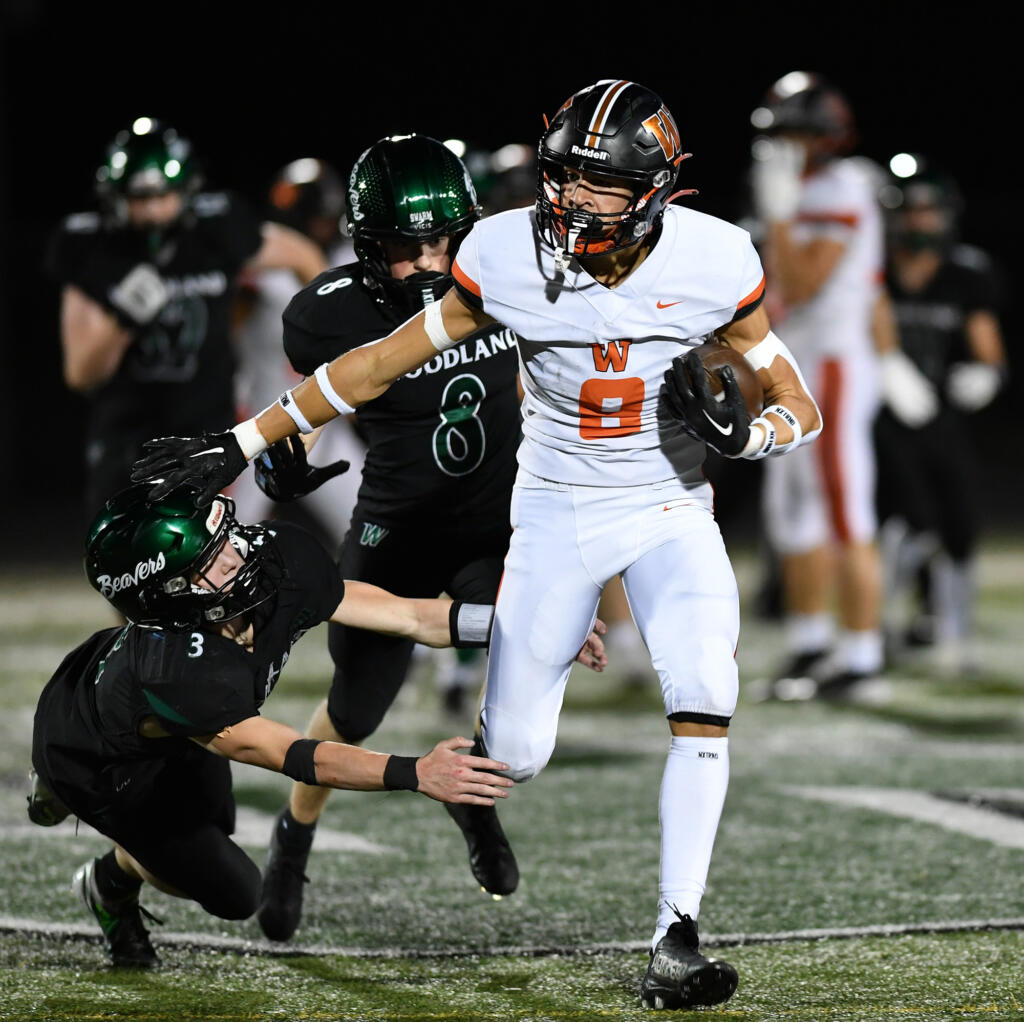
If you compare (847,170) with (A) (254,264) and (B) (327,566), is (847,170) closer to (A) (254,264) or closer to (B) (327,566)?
(A) (254,264)

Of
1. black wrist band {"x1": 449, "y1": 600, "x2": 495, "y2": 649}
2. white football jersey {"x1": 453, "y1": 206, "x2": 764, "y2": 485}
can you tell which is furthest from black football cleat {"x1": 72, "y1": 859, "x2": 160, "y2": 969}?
white football jersey {"x1": 453, "y1": 206, "x2": 764, "y2": 485}

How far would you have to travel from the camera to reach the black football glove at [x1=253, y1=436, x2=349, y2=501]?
3617mm

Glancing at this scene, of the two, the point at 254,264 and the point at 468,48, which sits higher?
the point at 468,48

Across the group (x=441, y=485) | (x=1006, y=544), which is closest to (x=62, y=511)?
(x=1006, y=544)

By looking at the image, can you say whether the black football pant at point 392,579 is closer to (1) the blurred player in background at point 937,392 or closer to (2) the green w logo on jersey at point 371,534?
(2) the green w logo on jersey at point 371,534

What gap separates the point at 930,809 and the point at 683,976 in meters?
1.88

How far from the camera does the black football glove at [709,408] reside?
9.87 ft

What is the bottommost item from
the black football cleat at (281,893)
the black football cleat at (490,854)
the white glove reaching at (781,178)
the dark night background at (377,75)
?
the black football cleat at (281,893)

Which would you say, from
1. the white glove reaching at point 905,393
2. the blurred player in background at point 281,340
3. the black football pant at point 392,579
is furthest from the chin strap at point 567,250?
the white glove reaching at point 905,393

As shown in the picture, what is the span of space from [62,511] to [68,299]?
268 inches

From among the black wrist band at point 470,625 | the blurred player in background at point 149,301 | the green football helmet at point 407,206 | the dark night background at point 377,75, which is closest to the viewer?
the black wrist band at point 470,625

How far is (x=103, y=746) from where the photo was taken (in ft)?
10.3

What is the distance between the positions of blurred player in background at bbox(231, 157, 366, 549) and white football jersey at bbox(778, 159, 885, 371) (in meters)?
1.65

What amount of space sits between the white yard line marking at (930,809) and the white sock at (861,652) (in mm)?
1342
